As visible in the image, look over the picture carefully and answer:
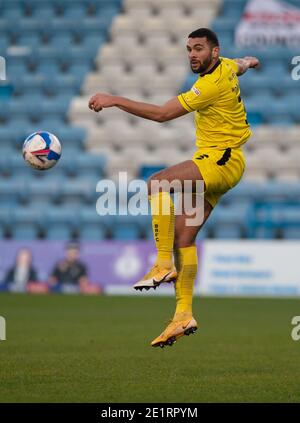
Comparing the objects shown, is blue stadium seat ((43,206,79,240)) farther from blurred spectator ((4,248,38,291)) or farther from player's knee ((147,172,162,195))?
player's knee ((147,172,162,195))

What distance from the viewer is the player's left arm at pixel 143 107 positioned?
7186 millimetres

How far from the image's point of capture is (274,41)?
20734 millimetres

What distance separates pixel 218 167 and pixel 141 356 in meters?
1.96

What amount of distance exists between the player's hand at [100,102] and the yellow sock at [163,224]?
0.99 metres

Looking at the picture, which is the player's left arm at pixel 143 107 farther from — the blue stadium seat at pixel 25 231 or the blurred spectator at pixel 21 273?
the blue stadium seat at pixel 25 231

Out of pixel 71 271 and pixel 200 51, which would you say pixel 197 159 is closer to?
pixel 200 51

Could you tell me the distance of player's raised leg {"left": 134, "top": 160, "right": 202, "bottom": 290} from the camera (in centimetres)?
767

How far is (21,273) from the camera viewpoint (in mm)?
17656

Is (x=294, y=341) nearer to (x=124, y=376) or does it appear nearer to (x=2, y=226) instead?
(x=124, y=376)

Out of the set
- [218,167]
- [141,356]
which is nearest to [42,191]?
[141,356]

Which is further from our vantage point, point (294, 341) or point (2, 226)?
point (2, 226)
